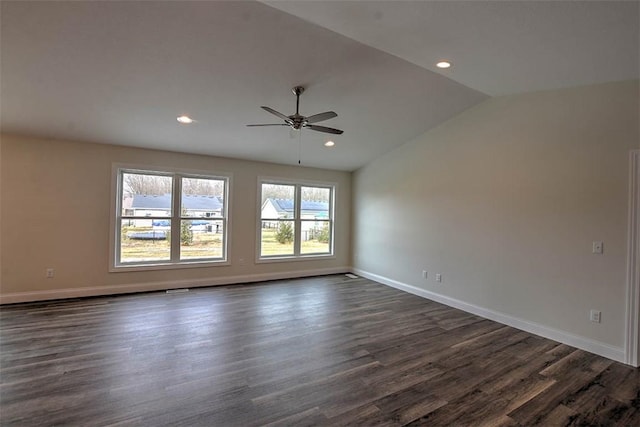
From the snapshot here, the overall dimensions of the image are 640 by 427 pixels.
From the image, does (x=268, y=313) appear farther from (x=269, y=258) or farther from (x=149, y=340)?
(x=269, y=258)

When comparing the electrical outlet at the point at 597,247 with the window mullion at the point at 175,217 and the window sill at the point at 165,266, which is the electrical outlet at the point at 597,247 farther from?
the window mullion at the point at 175,217

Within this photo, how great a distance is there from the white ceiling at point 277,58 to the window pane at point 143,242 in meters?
1.59

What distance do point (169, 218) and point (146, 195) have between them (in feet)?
1.83

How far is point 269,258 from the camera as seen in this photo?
6.36m

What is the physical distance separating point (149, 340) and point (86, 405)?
1101 millimetres

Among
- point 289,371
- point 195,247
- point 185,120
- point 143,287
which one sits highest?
point 185,120

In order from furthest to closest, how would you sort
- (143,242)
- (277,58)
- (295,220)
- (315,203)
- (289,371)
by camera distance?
1. (315,203)
2. (295,220)
3. (143,242)
4. (277,58)
5. (289,371)

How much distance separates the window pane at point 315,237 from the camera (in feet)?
22.6

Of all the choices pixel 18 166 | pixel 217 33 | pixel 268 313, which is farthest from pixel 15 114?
pixel 268 313

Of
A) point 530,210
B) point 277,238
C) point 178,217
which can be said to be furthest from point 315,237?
point 530,210

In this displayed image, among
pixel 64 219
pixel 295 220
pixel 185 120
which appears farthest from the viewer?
pixel 295 220

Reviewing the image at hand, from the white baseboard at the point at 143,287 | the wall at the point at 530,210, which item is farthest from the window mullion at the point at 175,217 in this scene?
the wall at the point at 530,210

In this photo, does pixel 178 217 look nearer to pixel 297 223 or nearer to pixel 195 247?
pixel 195 247

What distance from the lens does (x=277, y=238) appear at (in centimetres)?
652
